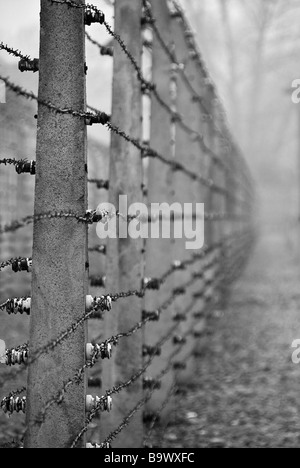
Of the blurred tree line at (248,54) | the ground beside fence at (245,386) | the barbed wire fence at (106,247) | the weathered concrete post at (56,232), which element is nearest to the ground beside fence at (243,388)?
the ground beside fence at (245,386)

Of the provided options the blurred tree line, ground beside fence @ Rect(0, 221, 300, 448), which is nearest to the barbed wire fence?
ground beside fence @ Rect(0, 221, 300, 448)

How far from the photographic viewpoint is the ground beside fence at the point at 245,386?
151 inches

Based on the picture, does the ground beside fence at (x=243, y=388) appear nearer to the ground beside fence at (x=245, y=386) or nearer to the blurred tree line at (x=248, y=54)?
the ground beside fence at (x=245, y=386)

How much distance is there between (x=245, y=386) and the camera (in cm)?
493

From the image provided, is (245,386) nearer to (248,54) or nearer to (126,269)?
(126,269)

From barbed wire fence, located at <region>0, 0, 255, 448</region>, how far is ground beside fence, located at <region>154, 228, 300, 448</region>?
23 cm

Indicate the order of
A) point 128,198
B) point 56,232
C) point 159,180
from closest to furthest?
1. point 56,232
2. point 128,198
3. point 159,180

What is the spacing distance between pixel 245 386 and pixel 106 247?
2613 mm

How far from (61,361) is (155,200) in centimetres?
199

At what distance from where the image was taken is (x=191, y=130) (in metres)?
4.76

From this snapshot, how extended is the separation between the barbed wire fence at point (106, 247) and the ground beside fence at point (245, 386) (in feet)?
0.74

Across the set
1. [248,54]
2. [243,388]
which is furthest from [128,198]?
[248,54]
